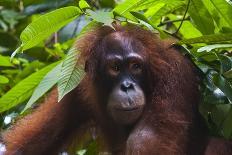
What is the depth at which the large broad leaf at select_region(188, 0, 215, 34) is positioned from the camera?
274 cm

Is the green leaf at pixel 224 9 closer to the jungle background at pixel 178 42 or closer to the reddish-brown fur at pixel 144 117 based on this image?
the jungle background at pixel 178 42

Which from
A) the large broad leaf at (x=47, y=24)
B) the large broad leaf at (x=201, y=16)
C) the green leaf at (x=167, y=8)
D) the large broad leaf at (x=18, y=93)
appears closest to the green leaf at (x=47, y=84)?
the large broad leaf at (x=47, y=24)

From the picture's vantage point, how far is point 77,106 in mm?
3270

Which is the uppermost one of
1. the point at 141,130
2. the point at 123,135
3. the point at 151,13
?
the point at 151,13

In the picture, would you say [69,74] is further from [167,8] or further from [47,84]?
[167,8]

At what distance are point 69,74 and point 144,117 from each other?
500mm

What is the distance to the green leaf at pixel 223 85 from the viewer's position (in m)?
2.50

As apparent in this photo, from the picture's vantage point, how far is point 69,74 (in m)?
2.55

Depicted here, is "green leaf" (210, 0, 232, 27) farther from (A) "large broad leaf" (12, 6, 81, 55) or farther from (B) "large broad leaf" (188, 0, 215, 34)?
(A) "large broad leaf" (12, 6, 81, 55)

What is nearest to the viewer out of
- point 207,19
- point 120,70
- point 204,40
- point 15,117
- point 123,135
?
point 204,40

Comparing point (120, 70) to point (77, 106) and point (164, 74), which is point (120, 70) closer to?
point (164, 74)

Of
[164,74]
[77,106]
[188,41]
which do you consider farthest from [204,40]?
[77,106]

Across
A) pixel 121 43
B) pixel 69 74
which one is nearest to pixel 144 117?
pixel 121 43

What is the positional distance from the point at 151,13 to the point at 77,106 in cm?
67
